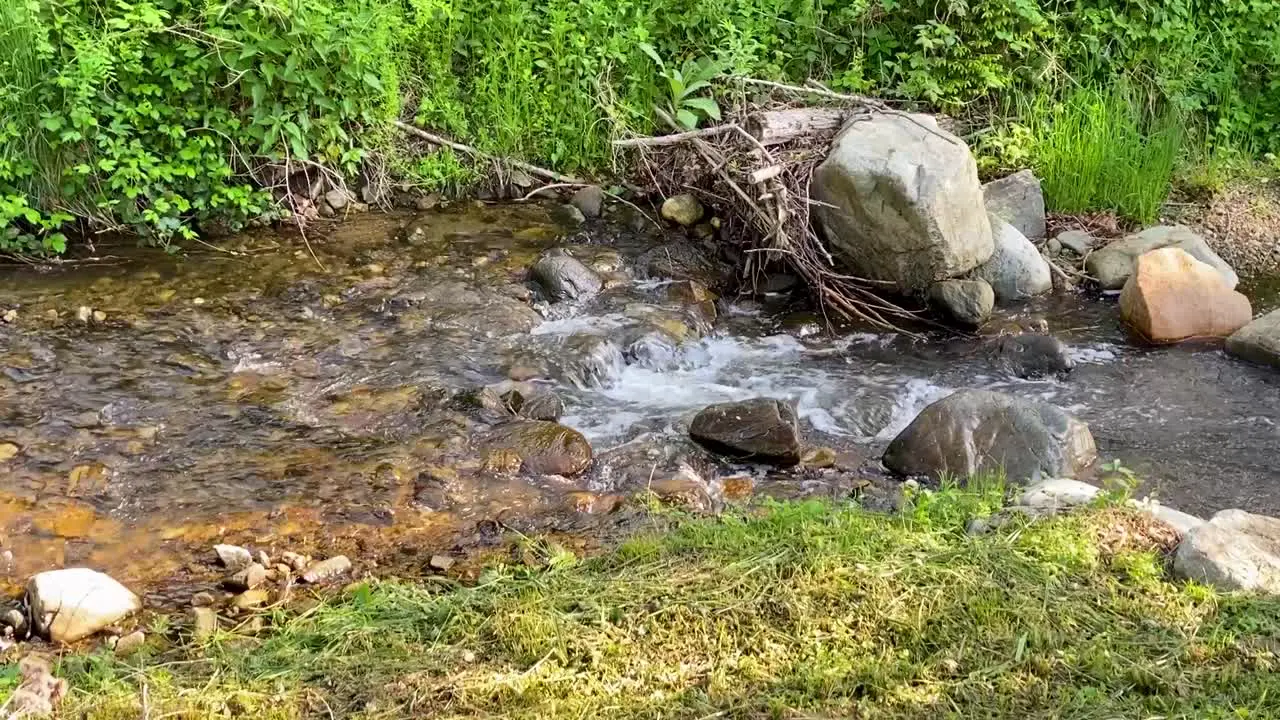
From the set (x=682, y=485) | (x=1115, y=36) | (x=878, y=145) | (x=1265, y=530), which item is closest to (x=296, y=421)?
(x=682, y=485)

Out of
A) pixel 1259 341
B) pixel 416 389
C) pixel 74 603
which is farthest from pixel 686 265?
pixel 74 603

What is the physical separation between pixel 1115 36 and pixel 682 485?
5.29m

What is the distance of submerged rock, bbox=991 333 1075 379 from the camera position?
18.3ft

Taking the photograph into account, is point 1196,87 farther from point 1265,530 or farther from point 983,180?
point 1265,530

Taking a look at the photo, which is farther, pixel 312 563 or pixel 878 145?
pixel 878 145

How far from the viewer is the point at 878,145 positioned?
6129 millimetres

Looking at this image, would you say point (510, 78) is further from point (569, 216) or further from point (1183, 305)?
point (1183, 305)

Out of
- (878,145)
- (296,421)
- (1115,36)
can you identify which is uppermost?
(1115,36)

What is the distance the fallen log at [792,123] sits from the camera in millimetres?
6633

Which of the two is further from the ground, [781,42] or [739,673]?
[781,42]

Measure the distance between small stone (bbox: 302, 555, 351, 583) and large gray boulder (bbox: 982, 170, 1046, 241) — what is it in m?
4.92

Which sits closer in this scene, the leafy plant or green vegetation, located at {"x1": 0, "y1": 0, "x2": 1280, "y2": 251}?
green vegetation, located at {"x1": 0, "y1": 0, "x2": 1280, "y2": 251}

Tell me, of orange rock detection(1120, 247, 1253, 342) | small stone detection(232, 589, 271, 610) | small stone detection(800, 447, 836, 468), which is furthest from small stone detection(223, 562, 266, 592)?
orange rock detection(1120, 247, 1253, 342)

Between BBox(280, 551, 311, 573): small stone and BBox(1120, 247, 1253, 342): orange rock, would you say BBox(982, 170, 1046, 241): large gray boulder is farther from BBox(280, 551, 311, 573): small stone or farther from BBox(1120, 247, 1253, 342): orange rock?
BBox(280, 551, 311, 573): small stone
